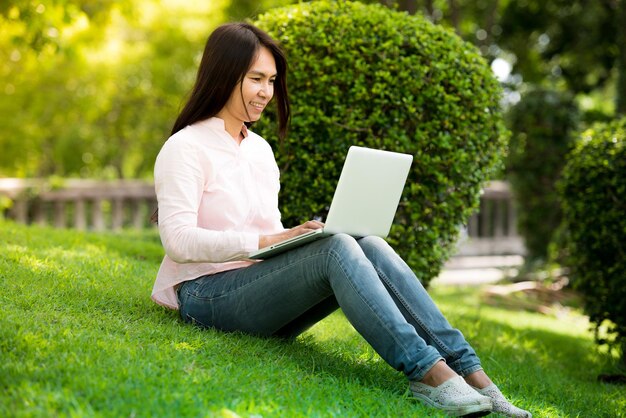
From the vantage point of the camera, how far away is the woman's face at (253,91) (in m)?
3.80

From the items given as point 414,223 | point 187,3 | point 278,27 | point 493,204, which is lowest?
point 493,204

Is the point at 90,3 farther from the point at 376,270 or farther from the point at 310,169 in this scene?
the point at 376,270

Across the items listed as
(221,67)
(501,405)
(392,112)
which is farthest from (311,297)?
(392,112)

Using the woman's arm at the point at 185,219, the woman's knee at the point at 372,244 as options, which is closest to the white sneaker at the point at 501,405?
the woman's knee at the point at 372,244

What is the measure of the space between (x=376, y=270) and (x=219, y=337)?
2.45ft

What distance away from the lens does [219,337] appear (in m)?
3.55

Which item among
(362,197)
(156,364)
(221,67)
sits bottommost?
(156,364)

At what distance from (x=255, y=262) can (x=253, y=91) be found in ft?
2.63

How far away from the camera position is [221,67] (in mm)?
3775

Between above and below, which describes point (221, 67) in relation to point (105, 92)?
above

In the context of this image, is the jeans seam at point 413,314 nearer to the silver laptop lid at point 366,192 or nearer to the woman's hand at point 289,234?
the silver laptop lid at point 366,192

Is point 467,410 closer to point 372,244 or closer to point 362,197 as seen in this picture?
point 372,244

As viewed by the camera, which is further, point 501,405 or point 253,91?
point 253,91

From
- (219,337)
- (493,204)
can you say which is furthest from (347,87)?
(493,204)
